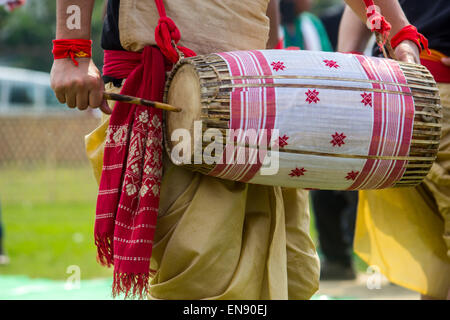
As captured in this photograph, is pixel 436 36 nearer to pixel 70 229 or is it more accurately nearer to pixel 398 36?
pixel 398 36

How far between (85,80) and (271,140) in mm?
515

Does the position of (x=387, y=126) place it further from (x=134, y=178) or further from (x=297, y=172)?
(x=134, y=178)

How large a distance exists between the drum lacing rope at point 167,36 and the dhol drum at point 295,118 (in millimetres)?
40

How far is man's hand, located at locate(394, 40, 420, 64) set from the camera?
204 centimetres

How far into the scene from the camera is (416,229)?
2.62 metres

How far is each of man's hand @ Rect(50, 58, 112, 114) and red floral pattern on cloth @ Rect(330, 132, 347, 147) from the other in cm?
63

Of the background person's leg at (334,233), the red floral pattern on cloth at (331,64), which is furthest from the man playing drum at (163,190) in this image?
the background person's leg at (334,233)

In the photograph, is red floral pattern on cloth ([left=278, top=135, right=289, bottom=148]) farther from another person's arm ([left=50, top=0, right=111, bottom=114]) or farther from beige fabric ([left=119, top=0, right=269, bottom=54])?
another person's arm ([left=50, top=0, right=111, bottom=114])

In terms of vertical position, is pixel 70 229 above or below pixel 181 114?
below

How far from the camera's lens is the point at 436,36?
249 centimetres

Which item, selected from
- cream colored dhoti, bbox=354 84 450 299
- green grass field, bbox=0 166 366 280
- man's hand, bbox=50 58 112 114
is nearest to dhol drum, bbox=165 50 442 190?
man's hand, bbox=50 58 112 114

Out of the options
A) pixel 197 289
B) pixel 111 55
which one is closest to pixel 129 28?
pixel 111 55

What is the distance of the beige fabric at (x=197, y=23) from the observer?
183 centimetres

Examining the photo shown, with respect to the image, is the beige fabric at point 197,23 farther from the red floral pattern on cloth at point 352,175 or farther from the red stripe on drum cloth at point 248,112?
the red floral pattern on cloth at point 352,175
